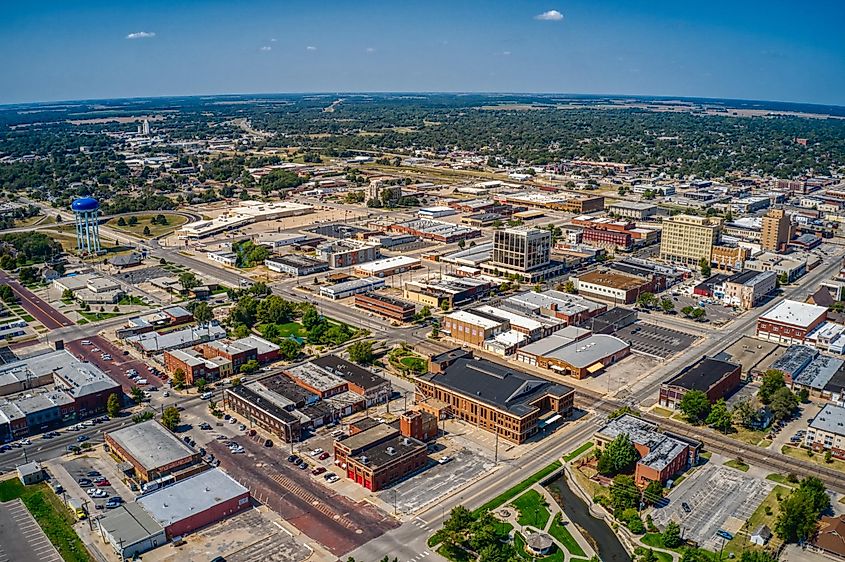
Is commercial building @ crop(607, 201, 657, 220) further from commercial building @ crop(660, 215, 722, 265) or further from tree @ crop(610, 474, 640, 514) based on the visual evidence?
tree @ crop(610, 474, 640, 514)

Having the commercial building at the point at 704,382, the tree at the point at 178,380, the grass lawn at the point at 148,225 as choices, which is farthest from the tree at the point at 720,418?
the grass lawn at the point at 148,225

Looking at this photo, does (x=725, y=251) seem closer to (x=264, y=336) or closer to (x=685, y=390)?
(x=685, y=390)

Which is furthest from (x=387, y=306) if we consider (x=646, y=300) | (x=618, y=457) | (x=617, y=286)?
(x=618, y=457)

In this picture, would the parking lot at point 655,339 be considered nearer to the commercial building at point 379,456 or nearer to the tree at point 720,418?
the tree at point 720,418

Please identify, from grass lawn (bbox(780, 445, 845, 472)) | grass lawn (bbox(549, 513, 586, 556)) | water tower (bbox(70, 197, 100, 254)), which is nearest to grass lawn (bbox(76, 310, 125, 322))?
water tower (bbox(70, 197, 100, 254))

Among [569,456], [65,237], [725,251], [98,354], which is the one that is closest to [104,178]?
[65,237]
